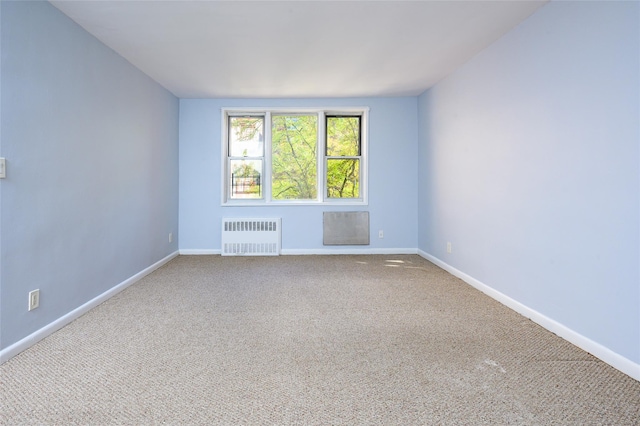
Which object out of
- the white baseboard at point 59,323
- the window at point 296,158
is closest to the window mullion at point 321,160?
the window at point 296,158

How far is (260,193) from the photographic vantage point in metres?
5.10

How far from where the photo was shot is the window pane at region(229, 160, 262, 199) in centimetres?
509

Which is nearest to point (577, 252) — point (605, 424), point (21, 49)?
point (605, 424)

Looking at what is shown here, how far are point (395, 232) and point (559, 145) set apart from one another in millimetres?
2894

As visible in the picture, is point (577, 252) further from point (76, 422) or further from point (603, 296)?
point (76, 422)

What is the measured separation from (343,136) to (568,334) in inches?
148

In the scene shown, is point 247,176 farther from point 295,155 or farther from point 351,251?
point 351,251

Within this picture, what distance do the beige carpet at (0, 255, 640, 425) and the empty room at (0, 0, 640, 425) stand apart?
0.05ft

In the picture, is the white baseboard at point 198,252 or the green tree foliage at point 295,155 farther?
the green tree foliage at point 295,155

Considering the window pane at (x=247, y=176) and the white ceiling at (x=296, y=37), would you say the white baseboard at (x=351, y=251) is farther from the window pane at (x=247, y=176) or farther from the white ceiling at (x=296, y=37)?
the white ceiling at (x=296, y=37)

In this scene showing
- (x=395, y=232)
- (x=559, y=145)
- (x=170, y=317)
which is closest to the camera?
(x=559, y=145)

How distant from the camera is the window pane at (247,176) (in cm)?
509

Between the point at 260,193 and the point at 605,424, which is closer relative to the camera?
the point at 605,424

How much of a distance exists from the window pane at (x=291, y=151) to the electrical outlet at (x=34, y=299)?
10.5ft
